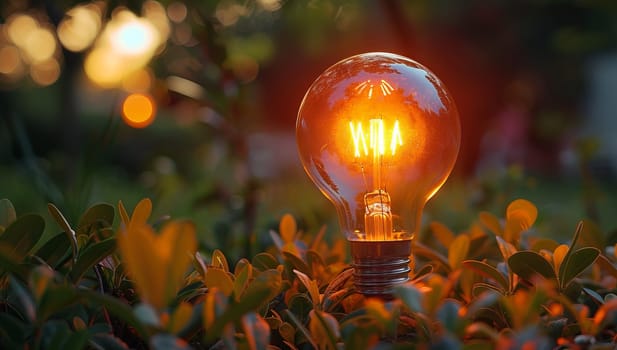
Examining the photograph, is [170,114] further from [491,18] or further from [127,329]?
[127,329]

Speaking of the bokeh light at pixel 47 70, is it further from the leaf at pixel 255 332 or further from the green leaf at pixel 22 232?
the leaf at pixel 255 332

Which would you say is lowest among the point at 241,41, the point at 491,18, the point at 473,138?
the point at 473,138

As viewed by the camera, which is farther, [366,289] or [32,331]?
[366,289]

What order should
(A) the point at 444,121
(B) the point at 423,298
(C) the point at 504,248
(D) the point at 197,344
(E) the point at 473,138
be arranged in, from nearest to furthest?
(B) the point at 423,298, (D) the point at 197,344, (C) the point at 504,248, (A) the point at 444,121, (E) the point at 473,138

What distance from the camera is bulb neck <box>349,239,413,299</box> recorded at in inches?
43.1

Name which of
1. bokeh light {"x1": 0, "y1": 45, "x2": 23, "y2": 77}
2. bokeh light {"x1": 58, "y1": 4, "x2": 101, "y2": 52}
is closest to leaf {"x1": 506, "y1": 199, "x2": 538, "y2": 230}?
bokeh light {"x1": 58, "y1": 4, "x2": 101, "y2": 52}

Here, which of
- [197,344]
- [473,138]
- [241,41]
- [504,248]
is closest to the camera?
[197,344]

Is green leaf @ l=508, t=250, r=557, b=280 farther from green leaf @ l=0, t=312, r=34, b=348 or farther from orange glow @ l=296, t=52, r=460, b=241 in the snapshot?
green leaf @ l=0, t=312, r=34, b=348

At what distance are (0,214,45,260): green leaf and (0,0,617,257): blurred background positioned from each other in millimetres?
458

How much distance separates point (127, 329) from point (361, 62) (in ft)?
2.00

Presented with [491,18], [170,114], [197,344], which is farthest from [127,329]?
[491,18]

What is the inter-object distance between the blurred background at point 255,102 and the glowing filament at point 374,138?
0.47 m

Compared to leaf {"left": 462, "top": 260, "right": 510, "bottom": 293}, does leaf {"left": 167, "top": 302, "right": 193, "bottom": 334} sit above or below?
above

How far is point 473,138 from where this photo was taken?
1229cm
